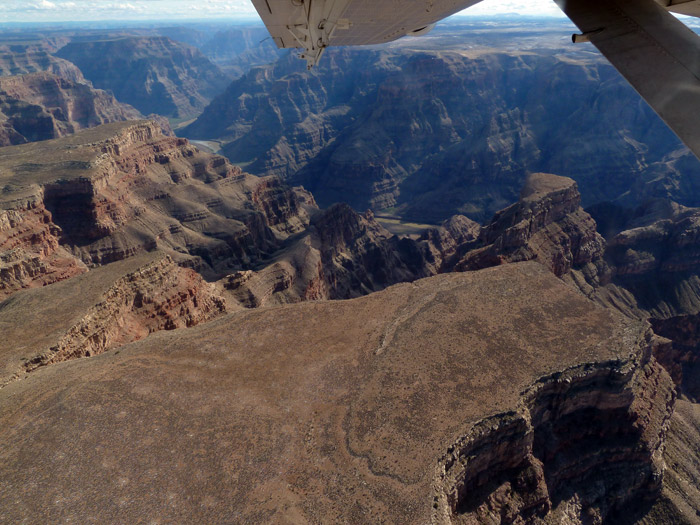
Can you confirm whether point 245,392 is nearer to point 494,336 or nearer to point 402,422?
point 402,422

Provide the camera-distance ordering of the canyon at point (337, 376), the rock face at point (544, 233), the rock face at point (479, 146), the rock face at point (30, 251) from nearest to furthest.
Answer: the canyon at point (337, 376) < the rock face at point (30, 251) < the rock face at point (544, 233) < the rock face at point (479, 146)

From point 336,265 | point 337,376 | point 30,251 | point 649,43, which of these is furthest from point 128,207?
point 649,43

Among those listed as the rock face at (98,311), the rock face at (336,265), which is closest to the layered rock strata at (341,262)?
the rock face at (336,265)

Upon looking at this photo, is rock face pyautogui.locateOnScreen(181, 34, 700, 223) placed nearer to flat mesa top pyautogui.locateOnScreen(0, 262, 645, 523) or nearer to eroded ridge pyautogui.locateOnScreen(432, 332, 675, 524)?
eroded ridge pyautogui.locateOnScreen(432, 332, 675, 524)

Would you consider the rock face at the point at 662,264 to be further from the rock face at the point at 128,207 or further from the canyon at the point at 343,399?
the rock face at the point at 128,207

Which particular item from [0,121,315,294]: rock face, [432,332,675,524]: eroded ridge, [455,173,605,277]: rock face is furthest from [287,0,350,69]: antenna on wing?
[455,173,605,277]: rock face

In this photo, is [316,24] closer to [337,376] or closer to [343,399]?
[343,399]
